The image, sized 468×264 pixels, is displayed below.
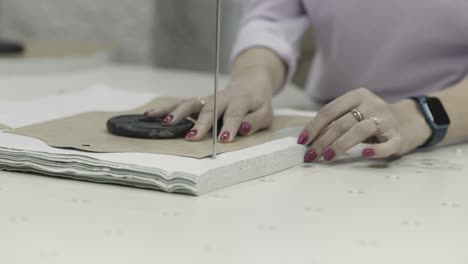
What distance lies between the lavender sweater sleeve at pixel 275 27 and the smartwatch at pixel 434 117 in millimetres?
362

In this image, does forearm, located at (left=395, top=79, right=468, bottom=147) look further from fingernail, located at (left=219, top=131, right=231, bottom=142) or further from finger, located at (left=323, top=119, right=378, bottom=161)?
fingernail, located at (left=219, top=131, right=231, bottom=142)

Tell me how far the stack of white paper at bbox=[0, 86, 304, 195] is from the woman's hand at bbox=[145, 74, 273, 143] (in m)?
0.06

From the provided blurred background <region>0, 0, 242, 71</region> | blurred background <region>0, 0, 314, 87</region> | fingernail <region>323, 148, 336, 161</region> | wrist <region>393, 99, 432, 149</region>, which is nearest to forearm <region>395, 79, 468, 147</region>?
wrist <region>393, 99, 432, 149</region>

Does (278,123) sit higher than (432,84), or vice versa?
(432,84)

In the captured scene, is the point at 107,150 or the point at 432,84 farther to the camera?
the point at 432,84

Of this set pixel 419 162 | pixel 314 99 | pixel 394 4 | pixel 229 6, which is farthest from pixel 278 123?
pixel 229 6

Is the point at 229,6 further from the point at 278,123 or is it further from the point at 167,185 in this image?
the point at 167,185

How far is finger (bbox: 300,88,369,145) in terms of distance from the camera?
1047 millimetres

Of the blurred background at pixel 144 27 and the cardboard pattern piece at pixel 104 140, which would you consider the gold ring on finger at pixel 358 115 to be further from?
the blurred background at pixel 144 27

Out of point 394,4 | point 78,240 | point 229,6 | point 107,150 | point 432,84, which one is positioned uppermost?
point 229,6

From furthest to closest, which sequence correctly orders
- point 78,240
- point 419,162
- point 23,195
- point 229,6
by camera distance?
point 229,6 → point 419,162 → point 23,195 → point 78,240

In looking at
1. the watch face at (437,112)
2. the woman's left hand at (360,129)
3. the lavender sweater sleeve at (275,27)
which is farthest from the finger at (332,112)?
the lavender sweater sleeve at (275,27)

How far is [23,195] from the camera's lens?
0.85 m

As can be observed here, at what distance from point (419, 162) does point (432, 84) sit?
1.15 ft
